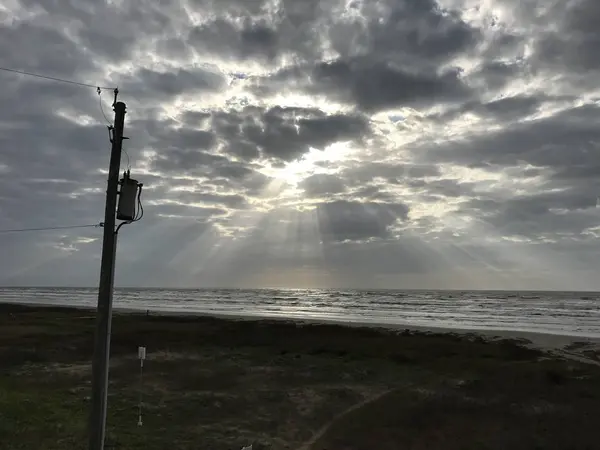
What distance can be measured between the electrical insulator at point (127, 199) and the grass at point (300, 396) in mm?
7035

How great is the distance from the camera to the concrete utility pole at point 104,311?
758cm

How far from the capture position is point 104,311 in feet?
24.8

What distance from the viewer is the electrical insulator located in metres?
7.80

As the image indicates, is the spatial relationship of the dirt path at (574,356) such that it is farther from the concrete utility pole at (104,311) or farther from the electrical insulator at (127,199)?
the electrical insulator at (127,199)

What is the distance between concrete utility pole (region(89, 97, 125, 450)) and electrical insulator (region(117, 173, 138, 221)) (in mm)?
103

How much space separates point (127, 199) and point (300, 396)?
13.4 meters

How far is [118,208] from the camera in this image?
7820 mm

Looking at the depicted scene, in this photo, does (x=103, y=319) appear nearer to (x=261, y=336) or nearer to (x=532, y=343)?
(x=261, y=336)

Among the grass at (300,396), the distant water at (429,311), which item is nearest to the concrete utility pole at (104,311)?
the grass at (300,396)

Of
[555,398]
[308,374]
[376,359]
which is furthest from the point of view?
[376,359]

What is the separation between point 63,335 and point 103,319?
3322cm

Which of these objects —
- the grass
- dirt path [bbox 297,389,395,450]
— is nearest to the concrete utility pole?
the grass

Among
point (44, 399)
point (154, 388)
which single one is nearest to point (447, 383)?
point (154, 388)

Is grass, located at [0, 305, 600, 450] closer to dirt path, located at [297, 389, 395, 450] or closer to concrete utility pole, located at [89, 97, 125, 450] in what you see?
dirt path, located at [297, 389, 395, 450]
